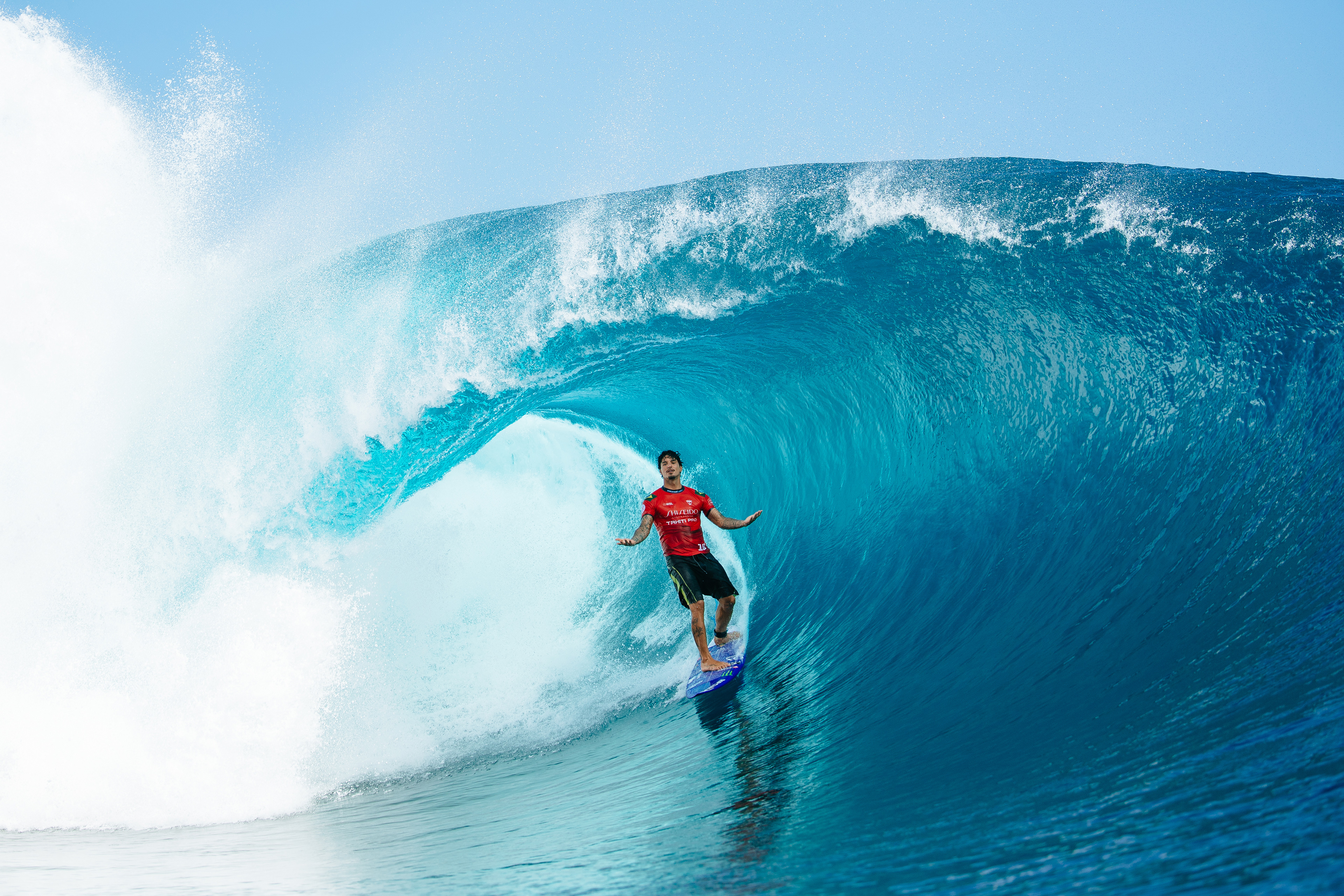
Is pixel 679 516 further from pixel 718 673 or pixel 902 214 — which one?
pixel 902 214

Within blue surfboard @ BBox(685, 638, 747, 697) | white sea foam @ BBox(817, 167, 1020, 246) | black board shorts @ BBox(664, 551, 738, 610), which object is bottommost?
blue surfboard @ BBox(685, 638, 747, 697)

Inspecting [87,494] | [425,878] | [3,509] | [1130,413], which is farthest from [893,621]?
[3,509]

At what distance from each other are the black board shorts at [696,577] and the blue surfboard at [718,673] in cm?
48

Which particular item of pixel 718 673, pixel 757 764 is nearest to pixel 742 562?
pixel 718 673

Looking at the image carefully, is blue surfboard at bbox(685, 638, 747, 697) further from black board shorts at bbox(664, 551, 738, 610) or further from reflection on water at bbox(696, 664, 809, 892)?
black board shorts at bbox(664, 551, 738, 610)

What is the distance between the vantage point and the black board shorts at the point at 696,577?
4934 mm

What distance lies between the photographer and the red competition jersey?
4.86 m

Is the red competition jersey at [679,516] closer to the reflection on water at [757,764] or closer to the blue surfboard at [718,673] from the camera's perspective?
the blue surfboard at [718,673]

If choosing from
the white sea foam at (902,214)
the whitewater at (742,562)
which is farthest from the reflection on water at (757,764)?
the white sea foam at (902,214)

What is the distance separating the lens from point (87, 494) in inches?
254

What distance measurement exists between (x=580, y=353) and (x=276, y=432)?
2.41 m

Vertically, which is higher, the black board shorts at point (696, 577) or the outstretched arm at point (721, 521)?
the outstretched arm at point (721, 521)

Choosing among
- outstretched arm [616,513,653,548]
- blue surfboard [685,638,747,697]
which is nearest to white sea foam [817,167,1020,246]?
outstretched arm [616,513,653,548]

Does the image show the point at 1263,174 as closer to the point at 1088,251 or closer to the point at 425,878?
the point at 1088,251
